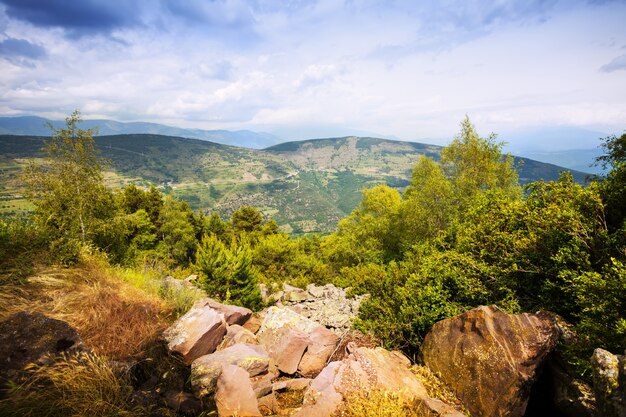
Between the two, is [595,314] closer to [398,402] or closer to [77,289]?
[398,402]

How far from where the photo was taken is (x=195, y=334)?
796 centimetres

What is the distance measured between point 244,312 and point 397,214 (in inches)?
868

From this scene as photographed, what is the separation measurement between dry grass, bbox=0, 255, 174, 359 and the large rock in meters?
8.74

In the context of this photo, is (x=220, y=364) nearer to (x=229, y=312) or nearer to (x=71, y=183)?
(x=229, y=312)

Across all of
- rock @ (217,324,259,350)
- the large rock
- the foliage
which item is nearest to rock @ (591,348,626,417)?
the large rock

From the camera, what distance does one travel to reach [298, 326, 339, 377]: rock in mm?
8703

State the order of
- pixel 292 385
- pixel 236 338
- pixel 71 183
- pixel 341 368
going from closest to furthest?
Answer: pixel 341 368
pixel 292 385
pixel 236 338
pixel 71 183

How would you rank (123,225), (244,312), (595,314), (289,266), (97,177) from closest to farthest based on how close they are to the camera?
(595,314)
(244,312)
(97,177)
(123,225)
(289,266)

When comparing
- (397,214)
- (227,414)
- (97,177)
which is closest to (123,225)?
(97,177)

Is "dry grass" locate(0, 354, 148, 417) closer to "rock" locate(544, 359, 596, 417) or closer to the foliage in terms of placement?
the foliage

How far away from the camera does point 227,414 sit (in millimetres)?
5703

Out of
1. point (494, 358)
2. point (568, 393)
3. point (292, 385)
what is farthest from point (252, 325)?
point (568, 393)

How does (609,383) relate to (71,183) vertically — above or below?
below

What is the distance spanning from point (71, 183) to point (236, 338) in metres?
14.4
